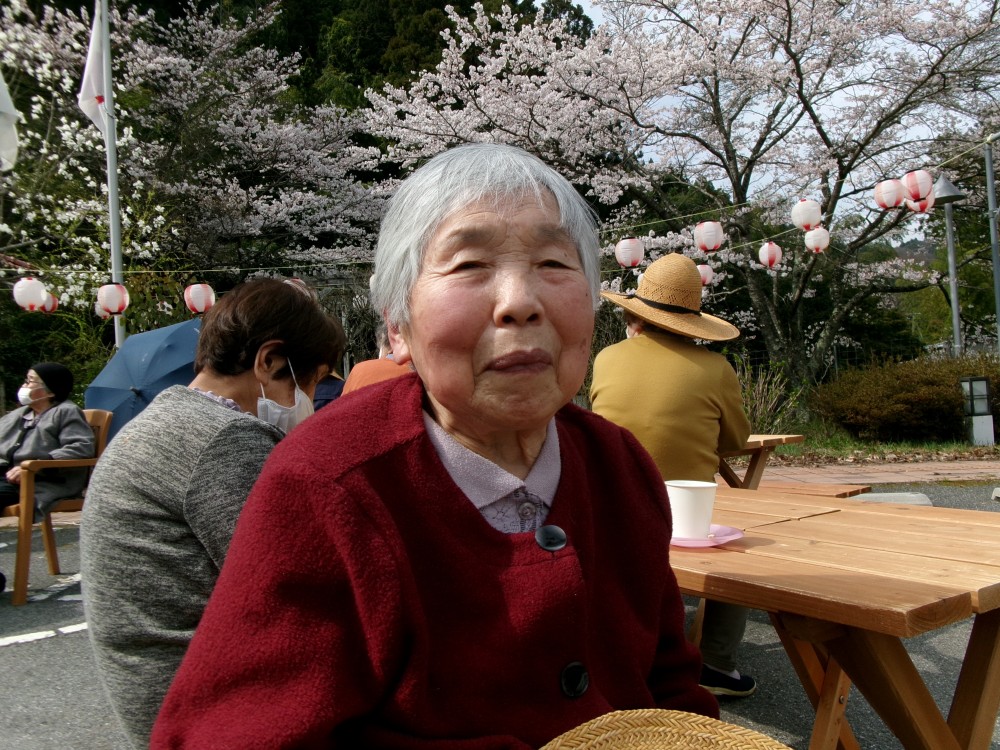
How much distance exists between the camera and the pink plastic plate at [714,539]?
195 cm

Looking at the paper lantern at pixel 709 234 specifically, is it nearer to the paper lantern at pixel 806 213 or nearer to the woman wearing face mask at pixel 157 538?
the paper lantern at pixel 806 213

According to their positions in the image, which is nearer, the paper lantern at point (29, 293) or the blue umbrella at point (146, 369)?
the blue umbrella at point (146, 369)

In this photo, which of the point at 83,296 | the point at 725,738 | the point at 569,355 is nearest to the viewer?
the point at 725,738

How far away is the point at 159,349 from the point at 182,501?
4179mm

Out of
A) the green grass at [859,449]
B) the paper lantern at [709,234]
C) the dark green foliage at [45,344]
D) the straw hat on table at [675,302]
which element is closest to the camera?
the straw hat on table at [675,302]

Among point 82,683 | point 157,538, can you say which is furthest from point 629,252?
point 157,538

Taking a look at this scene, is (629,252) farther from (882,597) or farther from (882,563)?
(882,597)

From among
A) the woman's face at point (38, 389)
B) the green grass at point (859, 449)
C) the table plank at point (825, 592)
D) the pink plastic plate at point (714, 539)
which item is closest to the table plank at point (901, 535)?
the pink plastic plate at point (714, 539)

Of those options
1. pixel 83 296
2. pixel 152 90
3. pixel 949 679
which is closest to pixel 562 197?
pixel 949 679

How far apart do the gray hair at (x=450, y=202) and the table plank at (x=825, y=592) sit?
2.45 ft

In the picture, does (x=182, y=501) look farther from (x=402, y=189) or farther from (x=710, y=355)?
(x=710, y=355)

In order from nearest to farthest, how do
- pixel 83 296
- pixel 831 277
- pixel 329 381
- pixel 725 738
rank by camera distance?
1. pixel 725 738
2. pixel 329 381
3. pixel 83 296
4. pixel 831 277

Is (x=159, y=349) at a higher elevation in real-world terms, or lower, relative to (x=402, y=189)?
lower

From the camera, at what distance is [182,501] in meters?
1.38
